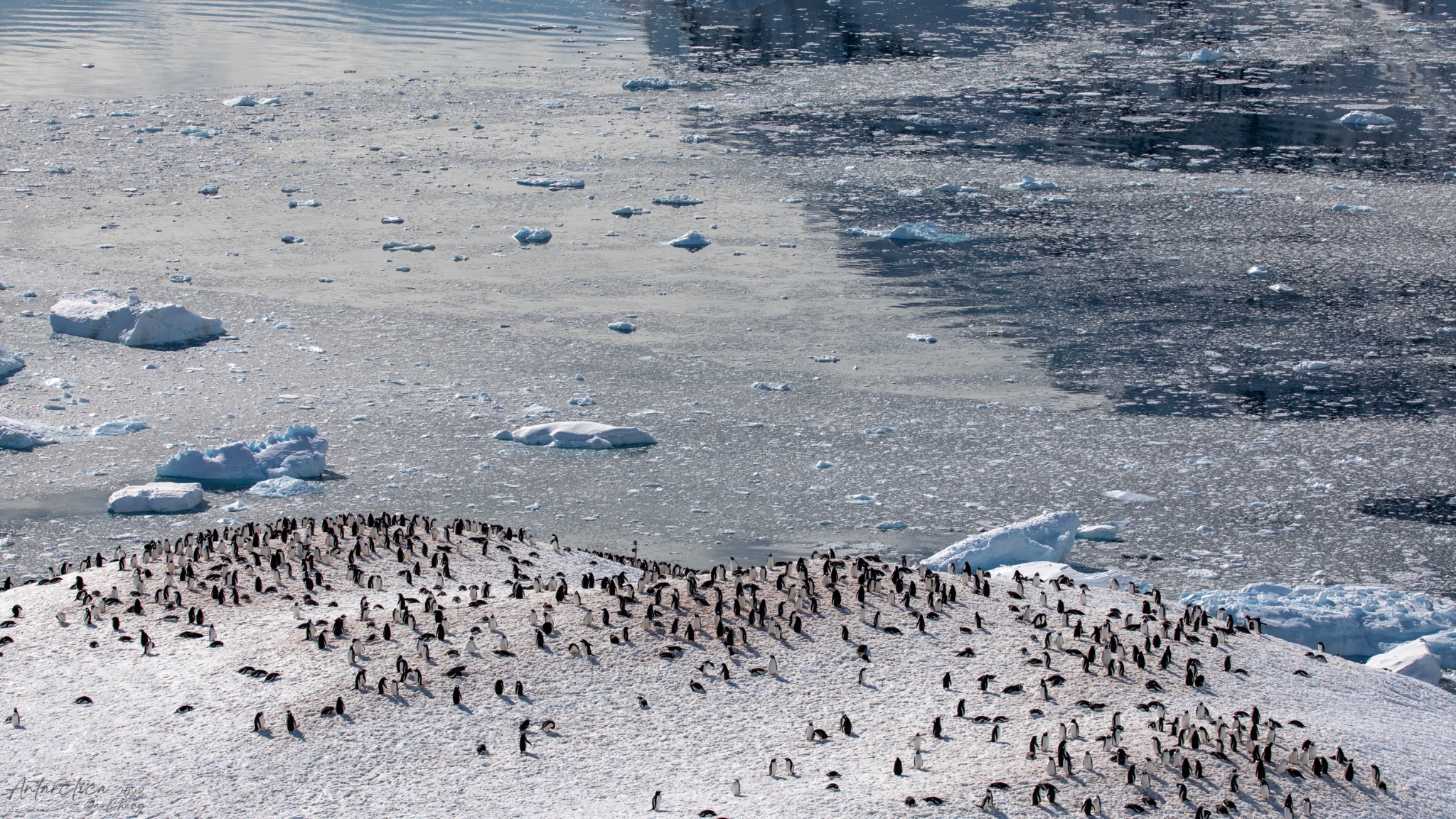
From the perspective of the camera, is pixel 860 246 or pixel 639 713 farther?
pixel 860 246

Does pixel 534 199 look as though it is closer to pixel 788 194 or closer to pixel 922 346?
pixel 788 194

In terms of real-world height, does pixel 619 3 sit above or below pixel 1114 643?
above

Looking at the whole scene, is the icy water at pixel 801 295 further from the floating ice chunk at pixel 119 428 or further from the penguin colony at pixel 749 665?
the penguin colony at pixel 749 665

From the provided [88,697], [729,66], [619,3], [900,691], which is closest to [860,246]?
[900,691]

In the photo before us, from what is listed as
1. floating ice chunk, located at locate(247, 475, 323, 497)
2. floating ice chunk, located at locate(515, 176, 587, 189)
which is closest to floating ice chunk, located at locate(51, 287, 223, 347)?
floating ice chunk, located at locate(247, 475, 323, 497)

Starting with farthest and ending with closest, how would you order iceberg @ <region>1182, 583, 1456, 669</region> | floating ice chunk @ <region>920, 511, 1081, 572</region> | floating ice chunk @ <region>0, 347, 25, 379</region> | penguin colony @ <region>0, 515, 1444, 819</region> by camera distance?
floating ice chunk @ <region>0, 347, 25, 379</region> < floating ice chunk @ <region>920, 511, 1081, 572</region> < iceberg @ <region>1182, 583, 1456, 669</region> < penguin colony @ <region>0, 515, 1444, 819</region>

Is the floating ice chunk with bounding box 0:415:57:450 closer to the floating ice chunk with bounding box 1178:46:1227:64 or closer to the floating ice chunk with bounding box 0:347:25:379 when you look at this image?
the floating ice chunk with bounding box 0:347:25:379

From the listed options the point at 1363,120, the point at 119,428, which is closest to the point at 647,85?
the point at 1363,120

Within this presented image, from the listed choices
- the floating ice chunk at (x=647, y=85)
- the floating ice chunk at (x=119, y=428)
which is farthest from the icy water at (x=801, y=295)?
the floating ice chunk at (x=647, y=85)
